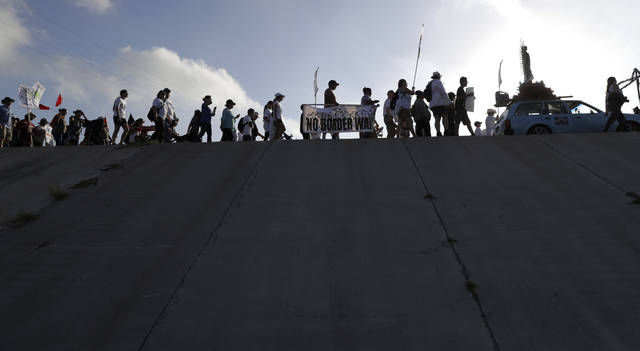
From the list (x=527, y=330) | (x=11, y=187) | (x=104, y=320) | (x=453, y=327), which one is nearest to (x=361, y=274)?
(x=453, y=327)

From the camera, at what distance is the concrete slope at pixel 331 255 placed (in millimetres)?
3732

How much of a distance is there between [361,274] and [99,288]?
2.54 m

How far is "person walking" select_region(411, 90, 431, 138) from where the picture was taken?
36.7 feet

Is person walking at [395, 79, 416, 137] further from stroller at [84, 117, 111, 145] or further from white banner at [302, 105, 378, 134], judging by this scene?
stroller at [84, 117, 111, 145]

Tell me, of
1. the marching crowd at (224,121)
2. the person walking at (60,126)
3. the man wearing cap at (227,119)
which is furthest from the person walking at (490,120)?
the person walking at (60,126)

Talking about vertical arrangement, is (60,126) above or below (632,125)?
above

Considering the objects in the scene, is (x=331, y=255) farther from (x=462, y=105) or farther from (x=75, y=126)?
(x=75, y=126)

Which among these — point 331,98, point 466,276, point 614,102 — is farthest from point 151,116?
point 614,102

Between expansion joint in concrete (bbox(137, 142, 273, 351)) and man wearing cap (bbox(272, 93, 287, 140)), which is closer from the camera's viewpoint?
expansion joint in concrete (bbox(137, 142, 273, 351))

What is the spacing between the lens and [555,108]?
11.6m

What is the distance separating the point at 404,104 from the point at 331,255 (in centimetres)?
718

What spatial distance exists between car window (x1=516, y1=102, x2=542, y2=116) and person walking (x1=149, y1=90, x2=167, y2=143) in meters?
8.84

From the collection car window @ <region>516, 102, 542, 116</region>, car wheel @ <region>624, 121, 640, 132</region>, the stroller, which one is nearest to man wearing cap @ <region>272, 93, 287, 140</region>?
the stroller

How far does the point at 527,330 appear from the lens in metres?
3.66
